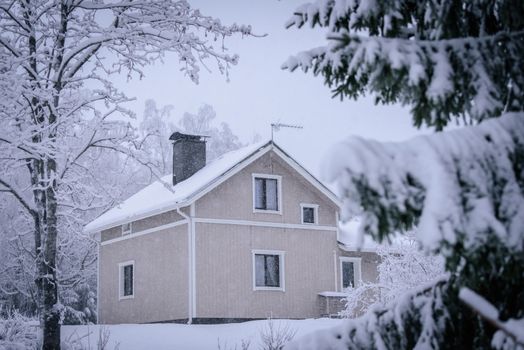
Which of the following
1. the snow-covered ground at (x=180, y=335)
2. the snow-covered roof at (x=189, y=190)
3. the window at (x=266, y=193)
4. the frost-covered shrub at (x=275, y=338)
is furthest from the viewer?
the window at (x=266, y=193)

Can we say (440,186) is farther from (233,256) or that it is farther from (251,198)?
(251,198)

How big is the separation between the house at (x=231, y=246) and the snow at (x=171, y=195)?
70mm

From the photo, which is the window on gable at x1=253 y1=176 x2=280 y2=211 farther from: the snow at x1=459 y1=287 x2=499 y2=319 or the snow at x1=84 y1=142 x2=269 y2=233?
the snow at x1=459 y1=287 x2=499 y2=319

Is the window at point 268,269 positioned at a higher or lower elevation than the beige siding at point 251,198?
lower

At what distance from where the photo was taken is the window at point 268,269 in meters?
21.2

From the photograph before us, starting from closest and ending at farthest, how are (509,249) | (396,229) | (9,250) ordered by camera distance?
(509,249) → (396,229) → (9,250)

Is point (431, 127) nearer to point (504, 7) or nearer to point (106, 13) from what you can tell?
point (504, 7)

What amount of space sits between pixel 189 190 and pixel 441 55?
17.6m


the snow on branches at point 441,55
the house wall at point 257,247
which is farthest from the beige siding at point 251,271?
the snow on branches at point 441,55

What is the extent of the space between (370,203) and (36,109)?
39.4 ft

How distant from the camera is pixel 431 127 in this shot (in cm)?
306

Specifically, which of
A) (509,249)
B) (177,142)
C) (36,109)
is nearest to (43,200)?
(36,109)

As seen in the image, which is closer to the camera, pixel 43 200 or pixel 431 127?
pixel 431 127

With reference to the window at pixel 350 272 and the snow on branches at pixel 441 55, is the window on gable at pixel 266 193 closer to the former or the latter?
the window at pixel 350 272
